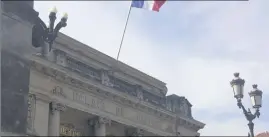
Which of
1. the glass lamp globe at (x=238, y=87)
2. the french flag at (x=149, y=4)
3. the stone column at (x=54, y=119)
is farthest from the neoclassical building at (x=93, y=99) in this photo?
the french flag at (x=149, y=4)

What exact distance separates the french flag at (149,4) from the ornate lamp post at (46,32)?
2257mm

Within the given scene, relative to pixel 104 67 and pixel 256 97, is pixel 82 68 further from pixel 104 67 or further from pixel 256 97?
pixel 256 97

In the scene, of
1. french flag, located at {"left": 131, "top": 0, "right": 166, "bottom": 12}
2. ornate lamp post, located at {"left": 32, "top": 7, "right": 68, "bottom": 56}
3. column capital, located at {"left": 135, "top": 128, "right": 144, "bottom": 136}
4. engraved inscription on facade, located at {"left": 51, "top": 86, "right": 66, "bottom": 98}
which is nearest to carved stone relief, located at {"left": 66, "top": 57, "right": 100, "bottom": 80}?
engraved inscription on facade, located at {"left": 51, "top": 86, "right": 66, "bottom": 98}

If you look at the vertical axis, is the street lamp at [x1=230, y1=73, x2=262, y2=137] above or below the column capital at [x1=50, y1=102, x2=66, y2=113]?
below

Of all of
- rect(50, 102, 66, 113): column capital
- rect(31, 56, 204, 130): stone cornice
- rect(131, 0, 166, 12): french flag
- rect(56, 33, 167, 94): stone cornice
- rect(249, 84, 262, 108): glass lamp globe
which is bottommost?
rect(249, 84, 262, 108): glass lamp globe

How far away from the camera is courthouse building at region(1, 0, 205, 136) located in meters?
24.4

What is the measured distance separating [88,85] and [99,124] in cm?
240

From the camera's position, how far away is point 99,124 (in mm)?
27891

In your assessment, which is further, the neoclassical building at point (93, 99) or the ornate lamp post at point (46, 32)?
the neoclassical building at point (93, 99)

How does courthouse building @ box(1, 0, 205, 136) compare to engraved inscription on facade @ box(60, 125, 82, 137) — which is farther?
engraved inscription on facade @ box(60, 125, 82, 137)

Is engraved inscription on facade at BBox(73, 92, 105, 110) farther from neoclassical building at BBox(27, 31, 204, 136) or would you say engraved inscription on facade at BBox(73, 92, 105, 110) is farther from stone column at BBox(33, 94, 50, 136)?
stone column at BBox(33, 94, 50, 136)

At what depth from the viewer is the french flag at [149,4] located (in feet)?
31.9

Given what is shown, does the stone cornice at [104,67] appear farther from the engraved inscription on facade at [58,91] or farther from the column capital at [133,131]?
the column capital at [133,131]

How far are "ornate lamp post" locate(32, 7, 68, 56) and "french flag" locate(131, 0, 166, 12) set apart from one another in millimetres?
2257
